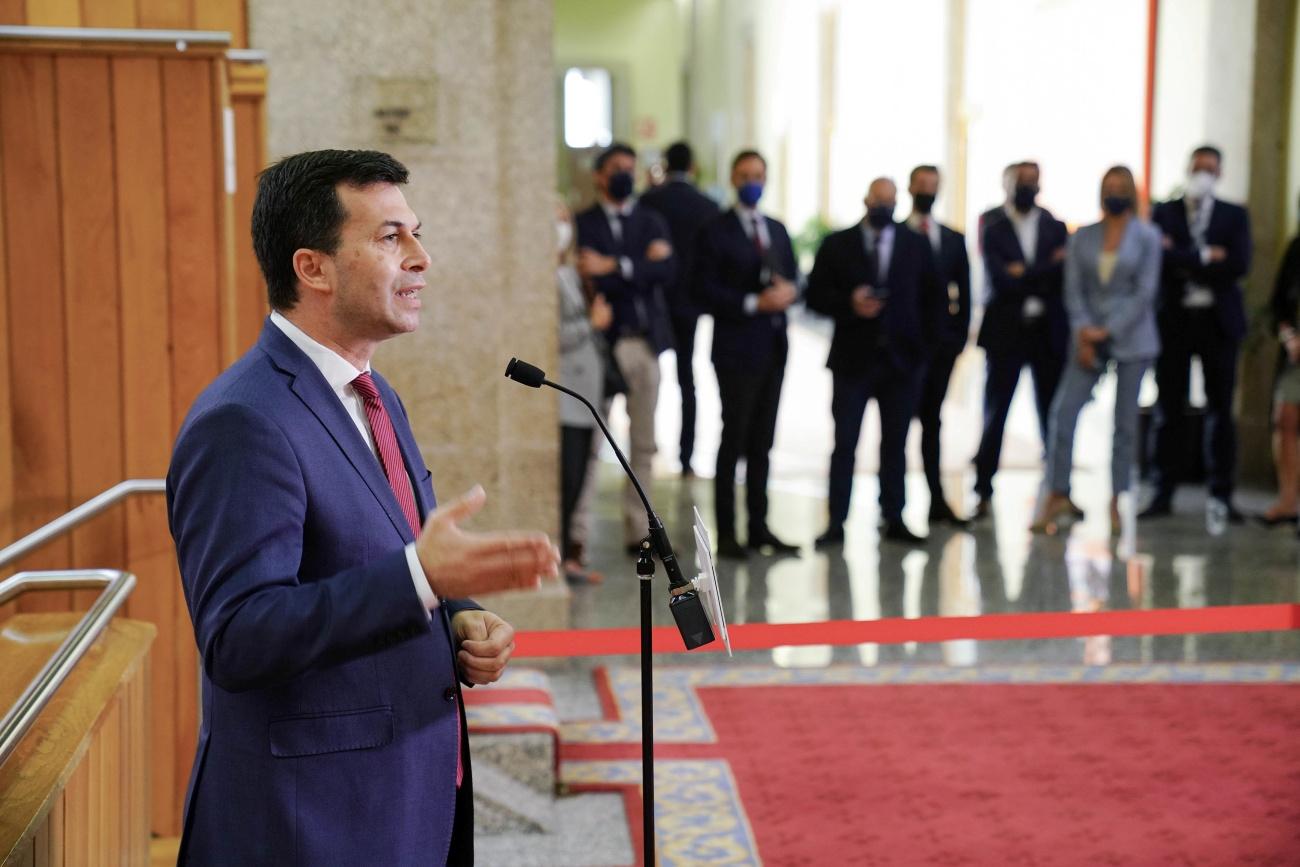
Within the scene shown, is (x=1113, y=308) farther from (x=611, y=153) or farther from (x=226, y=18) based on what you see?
(x=226, y=18)

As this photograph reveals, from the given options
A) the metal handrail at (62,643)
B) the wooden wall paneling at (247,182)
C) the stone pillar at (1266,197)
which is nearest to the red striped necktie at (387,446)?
the metal handrail at (62,643)

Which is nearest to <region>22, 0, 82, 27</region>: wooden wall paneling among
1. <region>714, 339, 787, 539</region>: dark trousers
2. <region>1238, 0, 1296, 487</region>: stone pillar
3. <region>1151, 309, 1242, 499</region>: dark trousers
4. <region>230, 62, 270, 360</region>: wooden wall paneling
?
<region>230, 62, 270, 360</region>: wooden wall paneling

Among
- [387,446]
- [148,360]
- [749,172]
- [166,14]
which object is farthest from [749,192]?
Answer: [387,446]

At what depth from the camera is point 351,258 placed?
226 cm

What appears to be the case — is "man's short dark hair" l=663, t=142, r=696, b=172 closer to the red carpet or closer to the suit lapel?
the red carpet

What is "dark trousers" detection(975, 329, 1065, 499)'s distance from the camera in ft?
30.6

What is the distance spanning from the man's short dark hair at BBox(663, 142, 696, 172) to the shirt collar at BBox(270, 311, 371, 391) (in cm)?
770

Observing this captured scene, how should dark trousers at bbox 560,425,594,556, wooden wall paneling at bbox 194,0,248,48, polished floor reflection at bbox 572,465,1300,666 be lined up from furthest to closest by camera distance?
dark trousers at bbox 560,425,594,556
polished floor reflection at bbox 572,465,1300,666
wooden wall paneling at bbox 194,0,248,48

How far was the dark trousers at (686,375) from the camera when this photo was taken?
9586 millimetres

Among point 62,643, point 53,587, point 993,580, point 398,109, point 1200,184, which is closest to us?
point 62,643

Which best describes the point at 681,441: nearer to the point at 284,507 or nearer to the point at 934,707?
the point at 934,707

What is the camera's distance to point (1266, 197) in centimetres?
1081

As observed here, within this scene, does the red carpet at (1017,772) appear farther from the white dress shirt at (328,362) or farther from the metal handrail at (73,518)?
the white dress shirt at (328,362)

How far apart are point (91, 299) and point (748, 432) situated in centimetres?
409
